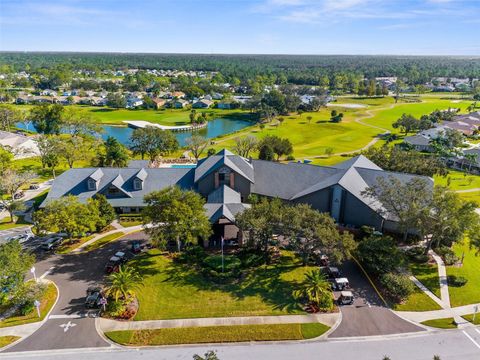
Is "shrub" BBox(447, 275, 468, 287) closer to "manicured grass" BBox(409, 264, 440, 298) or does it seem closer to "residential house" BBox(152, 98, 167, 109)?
"manicured grass" BBox(409, 264, 440, 298)

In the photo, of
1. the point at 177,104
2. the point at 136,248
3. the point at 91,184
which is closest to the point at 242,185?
the point at 136,248

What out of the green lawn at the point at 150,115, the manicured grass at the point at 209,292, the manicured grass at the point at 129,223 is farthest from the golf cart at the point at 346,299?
the green lawn at the point at 150,115

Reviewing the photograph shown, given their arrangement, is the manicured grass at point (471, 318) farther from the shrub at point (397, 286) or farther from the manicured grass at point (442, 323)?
the shrub at point (397, 286)

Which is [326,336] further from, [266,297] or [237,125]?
[237,125]

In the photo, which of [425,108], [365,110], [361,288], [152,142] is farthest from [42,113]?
[425,108]

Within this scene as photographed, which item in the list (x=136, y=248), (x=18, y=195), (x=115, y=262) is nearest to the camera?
(x=115, y=262)

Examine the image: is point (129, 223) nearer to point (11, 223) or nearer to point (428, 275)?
point (11, 223)
